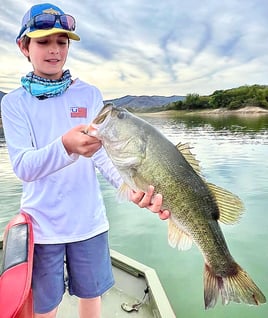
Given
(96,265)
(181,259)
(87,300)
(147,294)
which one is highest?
(96,265)

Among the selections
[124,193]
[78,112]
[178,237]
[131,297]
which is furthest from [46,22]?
[131,297]

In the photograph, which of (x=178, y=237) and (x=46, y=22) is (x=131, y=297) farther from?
(x=46, y=22)

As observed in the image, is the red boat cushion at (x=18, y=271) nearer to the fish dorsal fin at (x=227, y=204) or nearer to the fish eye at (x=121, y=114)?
the fish eye at (x=121, y=114)

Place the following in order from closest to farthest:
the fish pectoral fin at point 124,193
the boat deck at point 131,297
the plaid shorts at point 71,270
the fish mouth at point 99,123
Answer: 1. the fish mouth at point 99,123
2. the fish pectoral fin at point 124,193
3. the plaid shorts at point 71,270
4. the boat deck at point 131,297

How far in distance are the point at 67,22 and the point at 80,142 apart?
2.72ft

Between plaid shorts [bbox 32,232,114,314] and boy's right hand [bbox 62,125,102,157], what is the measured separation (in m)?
0.66

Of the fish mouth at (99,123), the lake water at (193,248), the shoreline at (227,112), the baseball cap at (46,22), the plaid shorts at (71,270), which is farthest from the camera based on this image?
the shoreline at (227,112)

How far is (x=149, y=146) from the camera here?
4.80 feet

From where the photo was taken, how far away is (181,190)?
150cm

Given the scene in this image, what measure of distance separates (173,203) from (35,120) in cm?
90

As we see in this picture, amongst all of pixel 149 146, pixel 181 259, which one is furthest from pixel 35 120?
pixel 181 259

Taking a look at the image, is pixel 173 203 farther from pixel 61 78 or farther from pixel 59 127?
pixel 61 78

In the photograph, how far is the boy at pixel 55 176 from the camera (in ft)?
5.98

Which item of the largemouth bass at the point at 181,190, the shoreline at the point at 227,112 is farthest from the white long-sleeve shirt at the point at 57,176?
the shoreline at the point at 227,112
